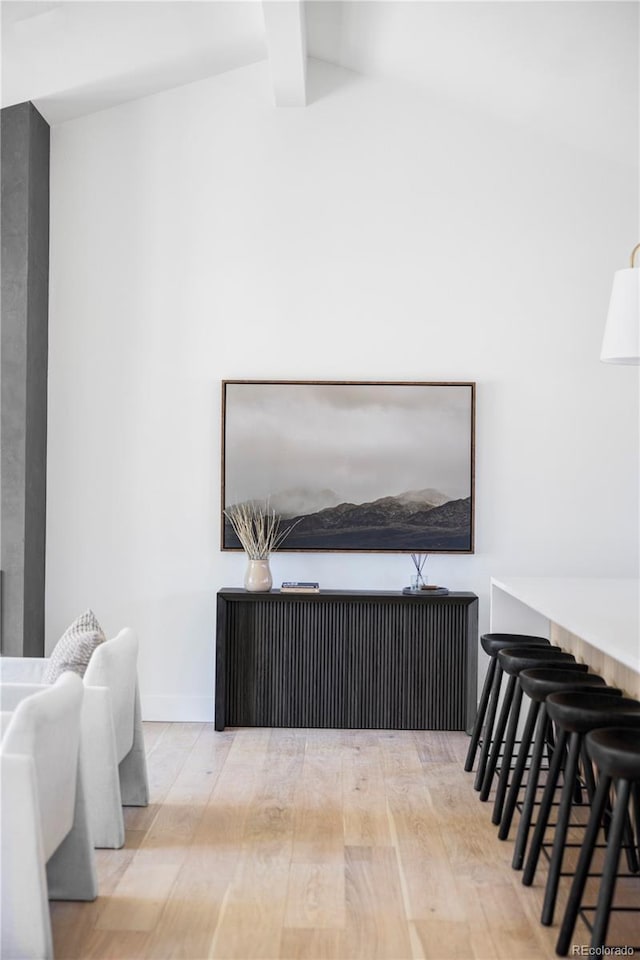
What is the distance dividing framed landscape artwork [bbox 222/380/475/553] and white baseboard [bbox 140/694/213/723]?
2.92 feet

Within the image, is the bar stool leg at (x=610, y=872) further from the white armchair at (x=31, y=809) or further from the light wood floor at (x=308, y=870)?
the white armchair at (x=31, y=809)

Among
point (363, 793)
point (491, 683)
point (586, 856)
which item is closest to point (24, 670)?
point (363, 793)

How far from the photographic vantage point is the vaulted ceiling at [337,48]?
13.8ft

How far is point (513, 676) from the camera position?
3.62 metres

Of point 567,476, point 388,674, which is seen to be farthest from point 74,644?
point 567,476

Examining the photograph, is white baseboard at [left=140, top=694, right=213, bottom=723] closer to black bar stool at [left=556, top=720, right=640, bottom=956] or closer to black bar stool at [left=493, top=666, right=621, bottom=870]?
black bar stool at [left=493, top=666, right=621, bottom=870]

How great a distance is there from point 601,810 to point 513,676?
1.23 m

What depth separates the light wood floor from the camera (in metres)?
2.60

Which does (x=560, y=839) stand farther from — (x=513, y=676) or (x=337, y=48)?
(x=337, y=48)

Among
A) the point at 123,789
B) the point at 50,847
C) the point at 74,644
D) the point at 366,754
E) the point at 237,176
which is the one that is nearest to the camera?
the point at 50,847

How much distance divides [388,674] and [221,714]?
0.91 m

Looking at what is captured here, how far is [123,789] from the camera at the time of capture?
366 centimetres

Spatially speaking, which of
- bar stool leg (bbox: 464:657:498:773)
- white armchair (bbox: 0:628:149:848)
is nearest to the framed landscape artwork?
bar stool leg (bbox: 464:657:498:773)

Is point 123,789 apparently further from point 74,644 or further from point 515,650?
point 515,650
